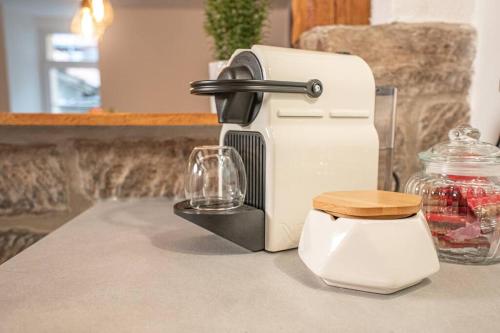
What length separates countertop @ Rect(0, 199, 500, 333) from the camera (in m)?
0.35

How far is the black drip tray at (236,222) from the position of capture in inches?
21.0

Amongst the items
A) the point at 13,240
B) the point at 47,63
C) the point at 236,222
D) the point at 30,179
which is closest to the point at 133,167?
the point at 30,179

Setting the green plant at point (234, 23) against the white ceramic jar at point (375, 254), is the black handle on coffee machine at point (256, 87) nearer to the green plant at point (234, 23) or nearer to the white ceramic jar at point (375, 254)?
the white ceramic jar at point (375, 254)

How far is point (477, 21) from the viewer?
90cm

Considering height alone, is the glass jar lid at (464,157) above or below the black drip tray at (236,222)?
above

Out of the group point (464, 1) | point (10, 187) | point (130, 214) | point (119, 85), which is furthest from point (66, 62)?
point (464, 1)

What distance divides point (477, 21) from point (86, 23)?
972 mm

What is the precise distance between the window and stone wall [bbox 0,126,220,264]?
3.16 metres

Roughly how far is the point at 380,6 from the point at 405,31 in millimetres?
105

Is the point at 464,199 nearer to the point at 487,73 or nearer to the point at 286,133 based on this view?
the point at 286,133

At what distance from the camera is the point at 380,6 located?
945mm

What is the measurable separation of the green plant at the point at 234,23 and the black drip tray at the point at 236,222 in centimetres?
50

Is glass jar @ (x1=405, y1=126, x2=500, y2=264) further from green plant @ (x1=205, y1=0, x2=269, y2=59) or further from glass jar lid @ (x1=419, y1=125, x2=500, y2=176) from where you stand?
green plant @ (x1=205, y1=0, x2=269, y2=59)

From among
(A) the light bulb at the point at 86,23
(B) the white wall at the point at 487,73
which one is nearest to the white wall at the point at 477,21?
(B) the white wall at the point at 487,73
